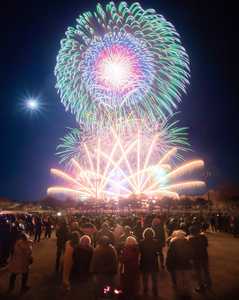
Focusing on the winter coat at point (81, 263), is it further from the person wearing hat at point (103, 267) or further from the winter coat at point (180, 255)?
the winter coat at point (180, 255)

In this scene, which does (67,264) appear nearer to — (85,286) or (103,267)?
(85,286)

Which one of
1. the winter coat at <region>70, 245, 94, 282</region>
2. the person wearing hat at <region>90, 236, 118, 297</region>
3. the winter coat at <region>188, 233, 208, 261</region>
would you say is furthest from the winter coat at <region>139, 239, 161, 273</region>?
the winter coat at <region>70, 245, 94, 282</region>

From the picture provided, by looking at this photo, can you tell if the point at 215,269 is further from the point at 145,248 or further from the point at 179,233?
the point at 145,248

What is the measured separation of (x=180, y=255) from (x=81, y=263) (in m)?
2.37

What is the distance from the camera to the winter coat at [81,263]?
14.2ft

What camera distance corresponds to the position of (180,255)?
492 cm

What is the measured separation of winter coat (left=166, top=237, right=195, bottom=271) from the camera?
16.0ft

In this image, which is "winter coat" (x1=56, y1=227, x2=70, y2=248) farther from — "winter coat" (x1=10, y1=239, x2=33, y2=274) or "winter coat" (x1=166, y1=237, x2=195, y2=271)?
"winter coat" (x1=166, y1=237, x2=195, y2=271)

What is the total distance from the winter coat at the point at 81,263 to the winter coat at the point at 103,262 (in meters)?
0.13

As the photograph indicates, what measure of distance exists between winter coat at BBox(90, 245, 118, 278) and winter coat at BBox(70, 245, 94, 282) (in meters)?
0.13

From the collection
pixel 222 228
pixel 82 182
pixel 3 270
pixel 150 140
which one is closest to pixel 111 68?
pixel 150 140

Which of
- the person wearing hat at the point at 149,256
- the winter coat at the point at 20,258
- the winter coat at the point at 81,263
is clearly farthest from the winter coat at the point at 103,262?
the winter coat at the point at 20,258

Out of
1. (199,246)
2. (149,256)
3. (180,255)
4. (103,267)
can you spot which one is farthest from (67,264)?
(199,246)

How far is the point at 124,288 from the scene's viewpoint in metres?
4.43
